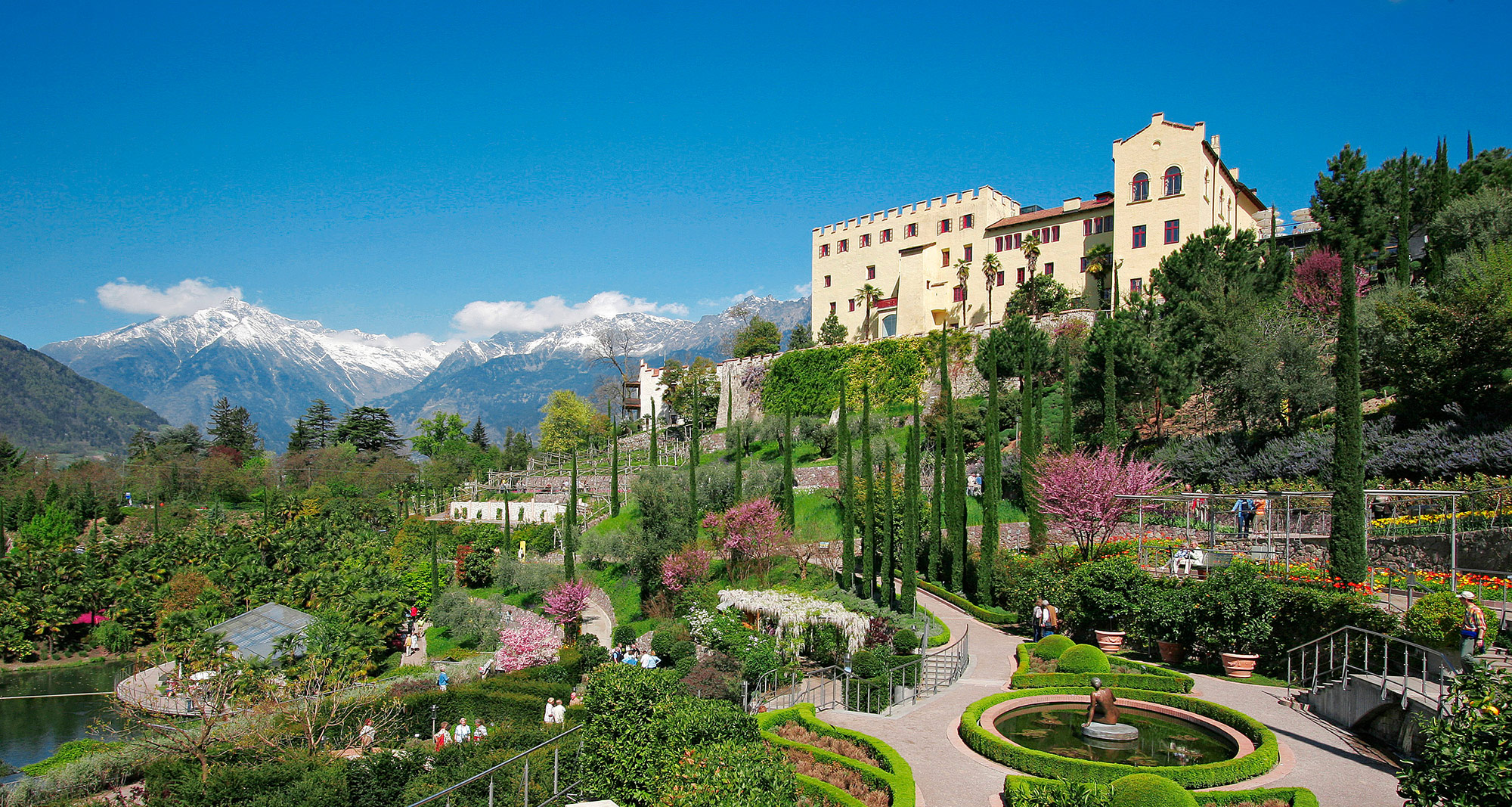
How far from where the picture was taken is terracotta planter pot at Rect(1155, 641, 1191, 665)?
16.7m

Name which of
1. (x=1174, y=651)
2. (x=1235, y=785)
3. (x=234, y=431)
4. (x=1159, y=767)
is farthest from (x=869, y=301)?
(x=234, y=431)

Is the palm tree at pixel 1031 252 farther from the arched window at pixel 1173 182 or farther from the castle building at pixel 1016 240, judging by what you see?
the arched window at pixel 1173 182

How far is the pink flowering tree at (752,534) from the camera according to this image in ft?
94.5

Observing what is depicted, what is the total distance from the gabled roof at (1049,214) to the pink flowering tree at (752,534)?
1122 inches

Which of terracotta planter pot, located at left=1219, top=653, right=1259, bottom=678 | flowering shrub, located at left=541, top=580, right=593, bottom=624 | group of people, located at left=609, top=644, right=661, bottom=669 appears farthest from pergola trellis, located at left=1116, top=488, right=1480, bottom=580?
flowering shrub, located at left=541, top=580, right=593, bottom=624

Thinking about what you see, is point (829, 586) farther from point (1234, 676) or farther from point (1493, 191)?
point (1493, 191)

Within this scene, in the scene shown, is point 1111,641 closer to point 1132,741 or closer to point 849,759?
point 1132,741

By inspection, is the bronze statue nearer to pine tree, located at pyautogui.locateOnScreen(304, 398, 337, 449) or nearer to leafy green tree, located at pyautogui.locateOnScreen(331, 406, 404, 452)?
leafy green tree, located at pyautogui.locateOnScreen(331, 406, 404, 452)

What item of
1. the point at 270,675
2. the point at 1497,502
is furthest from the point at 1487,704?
the point at 270,675

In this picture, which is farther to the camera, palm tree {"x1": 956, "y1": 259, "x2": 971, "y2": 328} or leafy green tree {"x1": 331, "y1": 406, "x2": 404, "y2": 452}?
leafy green tree {"x1": 331, "y1": 406, "x2": 404, "y2": 452}

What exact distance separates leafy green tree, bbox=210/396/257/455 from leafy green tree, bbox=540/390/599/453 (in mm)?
27969

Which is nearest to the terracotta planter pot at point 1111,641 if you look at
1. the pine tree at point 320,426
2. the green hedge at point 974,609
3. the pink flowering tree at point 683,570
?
the green hedge at point 974,609

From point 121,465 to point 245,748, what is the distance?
70944mm

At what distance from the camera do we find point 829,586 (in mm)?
26094
